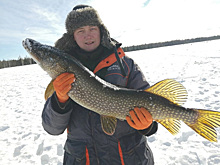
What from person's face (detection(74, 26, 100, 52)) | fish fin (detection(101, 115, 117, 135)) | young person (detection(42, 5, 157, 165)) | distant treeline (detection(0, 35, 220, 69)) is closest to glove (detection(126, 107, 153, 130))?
young person (detection(42, 5, 157, 165))

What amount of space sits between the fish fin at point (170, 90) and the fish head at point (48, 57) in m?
1.03

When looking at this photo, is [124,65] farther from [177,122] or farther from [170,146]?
[170,146]

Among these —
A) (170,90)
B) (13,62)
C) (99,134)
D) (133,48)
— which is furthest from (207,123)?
(133,48)

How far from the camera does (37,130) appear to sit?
353cm

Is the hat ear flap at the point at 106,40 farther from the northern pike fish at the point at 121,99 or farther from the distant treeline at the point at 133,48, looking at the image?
the distant treeline at the point at 133,48

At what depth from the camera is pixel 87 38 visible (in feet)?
6.30

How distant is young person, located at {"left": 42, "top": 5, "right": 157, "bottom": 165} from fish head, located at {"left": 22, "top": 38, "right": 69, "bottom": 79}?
138mm

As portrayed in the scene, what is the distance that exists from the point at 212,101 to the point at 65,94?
403 cm

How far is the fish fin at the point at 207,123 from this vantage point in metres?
1.52

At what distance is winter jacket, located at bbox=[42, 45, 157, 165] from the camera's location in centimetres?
168

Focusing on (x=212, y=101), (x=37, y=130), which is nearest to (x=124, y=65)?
(x=37, y=130)

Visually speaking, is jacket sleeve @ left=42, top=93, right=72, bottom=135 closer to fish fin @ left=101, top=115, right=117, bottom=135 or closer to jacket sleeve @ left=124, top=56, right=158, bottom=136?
fish fin @ left=101, top=115, right=117, bottom=135

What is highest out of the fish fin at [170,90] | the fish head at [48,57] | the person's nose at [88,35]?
the person's nose at [88,35]

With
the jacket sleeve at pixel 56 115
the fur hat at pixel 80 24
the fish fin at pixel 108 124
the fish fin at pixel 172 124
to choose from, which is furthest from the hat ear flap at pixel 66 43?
the fish fin at pixel 172 124
